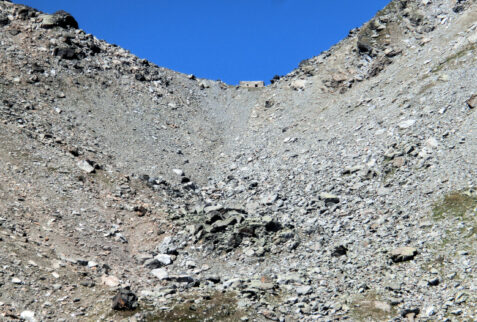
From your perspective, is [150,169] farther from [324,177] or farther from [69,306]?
[69,306]

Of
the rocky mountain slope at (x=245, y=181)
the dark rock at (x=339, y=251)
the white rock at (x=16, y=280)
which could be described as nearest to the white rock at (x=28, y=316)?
the rocky mountain slope at (x=245, y=181)

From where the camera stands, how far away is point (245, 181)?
34250 millimetres

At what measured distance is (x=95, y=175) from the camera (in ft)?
104

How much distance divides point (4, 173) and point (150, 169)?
892 cm

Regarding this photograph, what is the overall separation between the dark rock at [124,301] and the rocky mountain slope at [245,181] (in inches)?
2.6

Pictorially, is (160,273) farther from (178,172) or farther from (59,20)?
A: (59,20)

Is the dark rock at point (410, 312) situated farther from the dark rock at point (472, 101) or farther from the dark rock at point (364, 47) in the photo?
the dark rock at point (364, 47)

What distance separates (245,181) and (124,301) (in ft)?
49.2

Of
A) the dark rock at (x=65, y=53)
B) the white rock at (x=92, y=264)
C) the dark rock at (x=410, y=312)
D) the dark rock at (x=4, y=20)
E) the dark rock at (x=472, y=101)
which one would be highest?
the dark rock at (x=4, y=20)

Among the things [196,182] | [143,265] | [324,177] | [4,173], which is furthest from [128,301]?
[196,182]

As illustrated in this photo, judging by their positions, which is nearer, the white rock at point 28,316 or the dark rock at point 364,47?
the white rock at point 28,316

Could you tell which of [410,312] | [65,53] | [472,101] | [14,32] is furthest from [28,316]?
[14,32]

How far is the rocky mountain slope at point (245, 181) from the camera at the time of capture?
68.1 ft

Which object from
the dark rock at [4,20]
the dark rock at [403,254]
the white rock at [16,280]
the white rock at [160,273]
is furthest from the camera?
the dark rock at [4,20]
